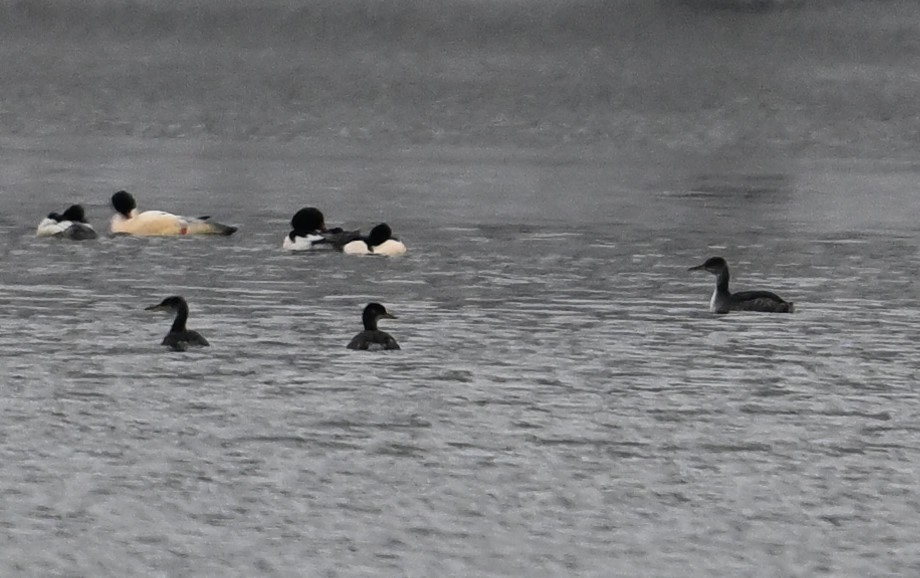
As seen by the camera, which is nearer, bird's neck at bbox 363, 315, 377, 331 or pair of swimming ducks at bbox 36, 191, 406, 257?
bird's neck at bbox 363, 315, 377, 331

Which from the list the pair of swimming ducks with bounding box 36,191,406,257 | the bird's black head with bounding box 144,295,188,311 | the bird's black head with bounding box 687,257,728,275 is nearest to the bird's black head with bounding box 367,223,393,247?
the pair of swimming ducks with bounding box 36,191,406,257

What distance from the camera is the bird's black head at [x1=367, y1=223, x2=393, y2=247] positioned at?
2022 cm

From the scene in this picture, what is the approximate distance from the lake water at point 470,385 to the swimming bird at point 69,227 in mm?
162

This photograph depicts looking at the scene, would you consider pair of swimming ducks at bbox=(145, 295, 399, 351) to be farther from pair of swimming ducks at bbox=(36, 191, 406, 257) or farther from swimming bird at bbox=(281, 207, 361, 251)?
swimming bird at bbox=(281, 207, 361, 251)

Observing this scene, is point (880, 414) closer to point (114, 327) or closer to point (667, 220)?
point (114, 327)

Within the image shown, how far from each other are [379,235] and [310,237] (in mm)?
882

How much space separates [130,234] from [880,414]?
11.8 m

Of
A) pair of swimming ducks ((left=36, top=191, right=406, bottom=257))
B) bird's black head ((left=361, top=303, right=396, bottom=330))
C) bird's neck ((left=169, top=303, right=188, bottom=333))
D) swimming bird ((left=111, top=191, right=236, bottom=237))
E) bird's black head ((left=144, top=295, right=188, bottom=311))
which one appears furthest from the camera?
swimming bird ((left=111, top=191, right=236, bottom=237))

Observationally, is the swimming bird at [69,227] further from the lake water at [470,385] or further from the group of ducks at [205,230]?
the lake water at [470,385]

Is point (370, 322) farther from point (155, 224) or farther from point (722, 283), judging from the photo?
point (155, 224)

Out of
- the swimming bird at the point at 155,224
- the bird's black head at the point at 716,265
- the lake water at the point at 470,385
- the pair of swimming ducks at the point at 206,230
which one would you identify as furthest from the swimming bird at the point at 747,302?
the swimming bird at the point at 155,224

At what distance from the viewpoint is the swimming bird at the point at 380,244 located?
801 inches

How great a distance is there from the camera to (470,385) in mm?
12727

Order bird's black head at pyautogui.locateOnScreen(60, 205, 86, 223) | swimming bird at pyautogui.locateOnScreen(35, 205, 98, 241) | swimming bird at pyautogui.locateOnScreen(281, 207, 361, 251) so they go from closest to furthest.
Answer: swimming bird at pyautogui.locateOnScreen(281, 207, 361, 251), swimming bird at pyautogui.locateOnScreen(35, 205, 98, 241), bird's black head at pyautogui.locateOnScreen(60, 205, 86, 223)
